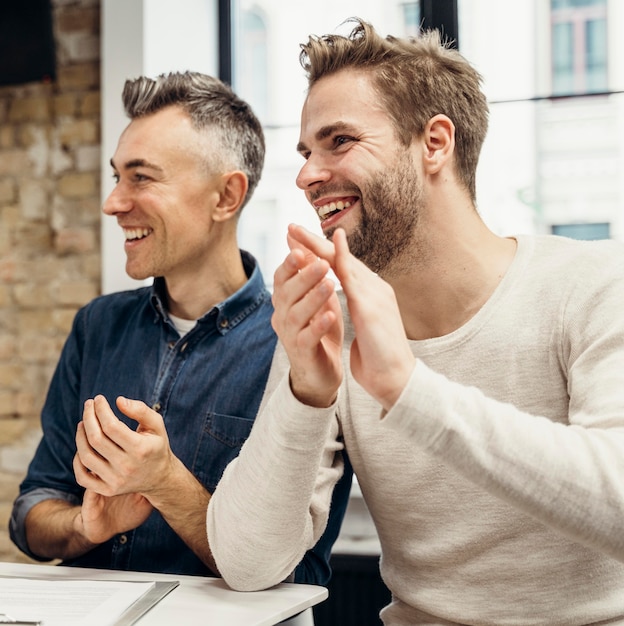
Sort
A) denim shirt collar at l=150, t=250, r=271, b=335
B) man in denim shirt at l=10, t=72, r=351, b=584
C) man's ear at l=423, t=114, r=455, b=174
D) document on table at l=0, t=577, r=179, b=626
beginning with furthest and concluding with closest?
denim shirt collar at l=150, t=250, r=271, b=335, man in denim shirt at l=10, t=72, r=351, b=584, man's ear at l=423, t=114, r=455, b=174, document on table at l=0, t=577, r=179, b=626

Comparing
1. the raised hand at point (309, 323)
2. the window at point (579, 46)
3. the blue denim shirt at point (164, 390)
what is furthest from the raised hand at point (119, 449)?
the window at point (579, 46)

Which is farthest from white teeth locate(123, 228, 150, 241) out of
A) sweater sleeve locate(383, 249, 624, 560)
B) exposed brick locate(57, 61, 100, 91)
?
sweater sleeve locate(383, 249, 624, 560)

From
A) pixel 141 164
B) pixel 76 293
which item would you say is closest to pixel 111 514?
pixel 141 164

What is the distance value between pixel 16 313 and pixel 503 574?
1823mm

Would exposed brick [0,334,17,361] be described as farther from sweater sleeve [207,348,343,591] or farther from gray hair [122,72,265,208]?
sweater sleeve [207,348,343,591]

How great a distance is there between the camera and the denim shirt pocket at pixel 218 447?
167cm

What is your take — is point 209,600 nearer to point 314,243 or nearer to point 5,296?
point 314,243

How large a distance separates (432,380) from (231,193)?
3.80 feet

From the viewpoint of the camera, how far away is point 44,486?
1802 millimetres

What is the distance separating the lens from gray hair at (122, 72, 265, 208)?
200 cm

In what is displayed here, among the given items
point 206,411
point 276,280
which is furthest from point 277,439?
point 206,411

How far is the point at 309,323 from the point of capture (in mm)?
1129

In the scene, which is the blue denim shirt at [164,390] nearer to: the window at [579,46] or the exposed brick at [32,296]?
the exposed brick at [32,296]

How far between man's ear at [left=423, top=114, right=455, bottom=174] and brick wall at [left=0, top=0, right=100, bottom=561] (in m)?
1.32
